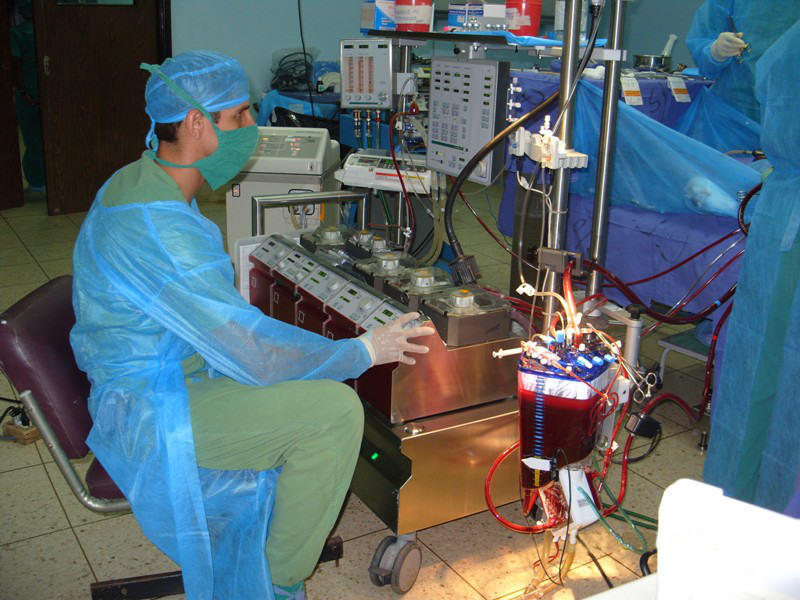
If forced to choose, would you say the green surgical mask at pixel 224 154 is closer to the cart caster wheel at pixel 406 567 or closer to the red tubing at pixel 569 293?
the red tubing at pixel 569 293

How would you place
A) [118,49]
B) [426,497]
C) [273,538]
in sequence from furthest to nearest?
[118,49] → [426,497] → [273,538]

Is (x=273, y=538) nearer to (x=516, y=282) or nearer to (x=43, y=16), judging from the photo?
(x=516, y=282)

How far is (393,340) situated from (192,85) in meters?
0.66

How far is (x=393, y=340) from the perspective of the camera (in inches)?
67.0

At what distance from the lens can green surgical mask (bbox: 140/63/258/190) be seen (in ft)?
5.44

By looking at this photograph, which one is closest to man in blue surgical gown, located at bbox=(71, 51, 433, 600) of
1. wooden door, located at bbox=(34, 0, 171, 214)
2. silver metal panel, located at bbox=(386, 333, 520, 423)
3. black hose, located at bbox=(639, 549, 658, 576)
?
silver metal panel, located at bbox=(386, 333, 520, 423)

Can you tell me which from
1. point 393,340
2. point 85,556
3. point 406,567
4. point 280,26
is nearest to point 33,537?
point 85,556

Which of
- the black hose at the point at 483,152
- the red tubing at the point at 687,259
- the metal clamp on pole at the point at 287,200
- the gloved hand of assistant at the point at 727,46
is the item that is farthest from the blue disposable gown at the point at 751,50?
the metal clamp on pole at the point at 287,200

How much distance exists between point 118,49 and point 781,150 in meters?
4.60

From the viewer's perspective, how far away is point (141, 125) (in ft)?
18.2

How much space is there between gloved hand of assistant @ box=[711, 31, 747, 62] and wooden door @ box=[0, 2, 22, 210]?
4187 millimetres

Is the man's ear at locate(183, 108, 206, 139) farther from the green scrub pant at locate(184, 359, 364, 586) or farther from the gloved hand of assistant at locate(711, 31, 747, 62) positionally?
the gloved hand of assistant at locate(711, 31, 747, 62)

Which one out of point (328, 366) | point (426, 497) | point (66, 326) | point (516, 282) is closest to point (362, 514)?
point (426, 497)

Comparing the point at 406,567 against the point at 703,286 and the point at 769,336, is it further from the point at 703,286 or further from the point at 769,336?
the point at 703,286
